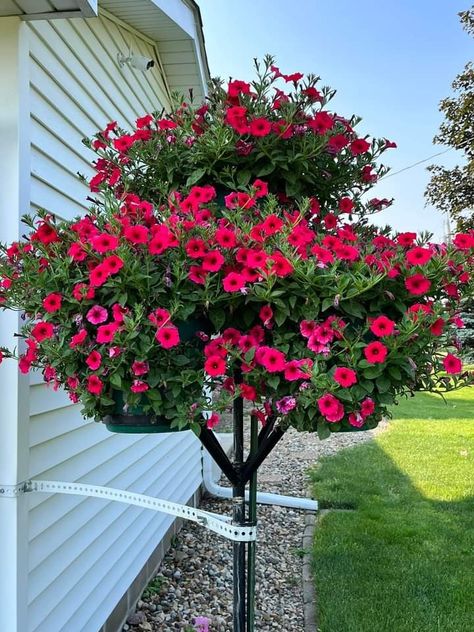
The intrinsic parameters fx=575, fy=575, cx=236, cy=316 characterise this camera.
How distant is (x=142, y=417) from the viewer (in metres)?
1.46

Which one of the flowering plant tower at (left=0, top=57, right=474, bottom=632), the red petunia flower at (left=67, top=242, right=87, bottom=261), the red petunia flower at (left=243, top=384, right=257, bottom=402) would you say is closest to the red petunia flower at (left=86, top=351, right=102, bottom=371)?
the flowering plant tower at (left=0, top=57, right=474, bottom=632)

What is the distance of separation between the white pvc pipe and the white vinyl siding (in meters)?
1.47

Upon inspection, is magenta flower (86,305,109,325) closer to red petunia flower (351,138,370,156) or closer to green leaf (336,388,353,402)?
green leaf (336,388,353,402)

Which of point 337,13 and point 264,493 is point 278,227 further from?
point 337,13

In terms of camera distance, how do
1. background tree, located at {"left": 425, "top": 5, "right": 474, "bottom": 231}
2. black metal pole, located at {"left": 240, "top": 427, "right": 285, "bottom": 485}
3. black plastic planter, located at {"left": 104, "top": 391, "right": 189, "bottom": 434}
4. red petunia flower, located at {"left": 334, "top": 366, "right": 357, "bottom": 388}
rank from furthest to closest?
background tree, located at {"left": 425, "top": 5, "right": 474, "bottom": 231} < black metal pole, located at {"left": 240, "top": 427, "right": 285, "bottom": 485} < black plastic planter, located at {"left": 104, "top": 391, "right": 189, "bottom": 434} < red petunia flower, located at {"left": 334, "top": 366, "right": 357, "bottom": 388}

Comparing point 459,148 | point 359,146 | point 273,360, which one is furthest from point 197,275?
point 459,148

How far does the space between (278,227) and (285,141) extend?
44 cm

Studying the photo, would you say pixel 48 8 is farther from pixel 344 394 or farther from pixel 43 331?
pixel 344 394

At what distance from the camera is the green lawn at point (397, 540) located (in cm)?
293

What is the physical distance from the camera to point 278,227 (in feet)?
4.45

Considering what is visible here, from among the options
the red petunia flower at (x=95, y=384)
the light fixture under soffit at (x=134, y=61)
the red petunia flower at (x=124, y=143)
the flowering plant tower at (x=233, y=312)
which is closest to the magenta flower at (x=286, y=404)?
the flowering plant tower at (x=233, y=312)

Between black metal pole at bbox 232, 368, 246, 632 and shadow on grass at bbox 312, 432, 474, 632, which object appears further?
shadow on grass at bbox 312, 432, 474, 632

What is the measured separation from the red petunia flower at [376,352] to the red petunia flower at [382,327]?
24 millimetres

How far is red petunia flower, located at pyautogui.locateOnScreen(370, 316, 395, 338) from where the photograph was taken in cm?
125
